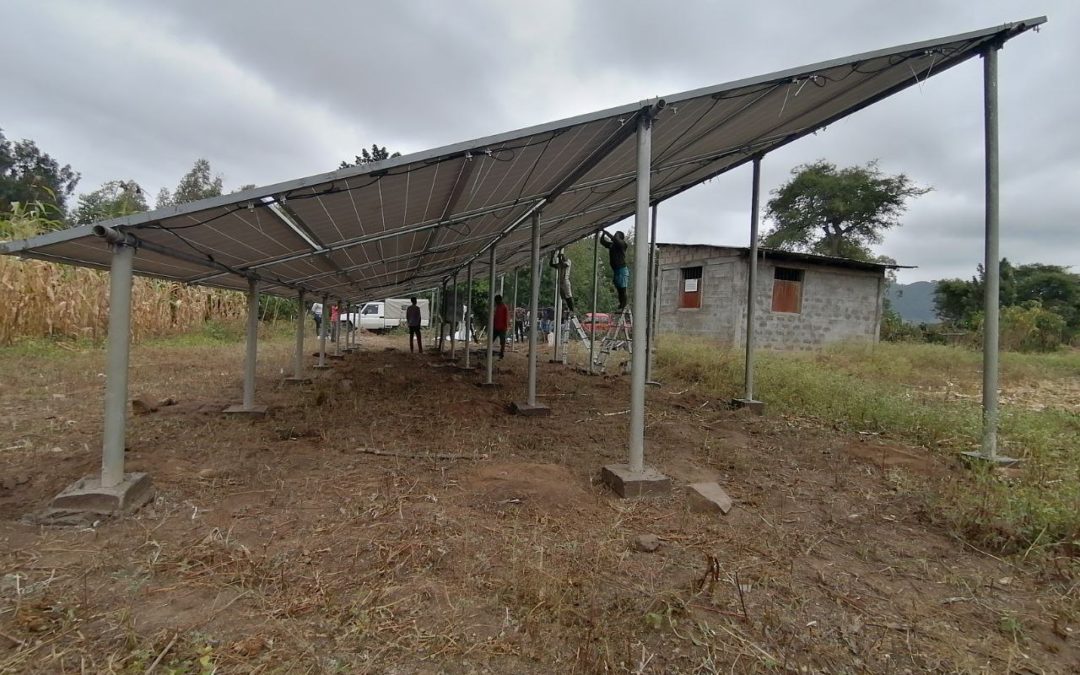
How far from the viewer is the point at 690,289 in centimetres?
1698

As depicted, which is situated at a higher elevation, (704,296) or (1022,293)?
(1022,293)

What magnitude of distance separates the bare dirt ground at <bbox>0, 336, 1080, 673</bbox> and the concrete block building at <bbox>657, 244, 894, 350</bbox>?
10790mm

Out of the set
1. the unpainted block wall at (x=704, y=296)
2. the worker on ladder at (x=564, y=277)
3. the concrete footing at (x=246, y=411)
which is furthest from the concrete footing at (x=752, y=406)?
the unpainted block wall at (x=704, y=296)

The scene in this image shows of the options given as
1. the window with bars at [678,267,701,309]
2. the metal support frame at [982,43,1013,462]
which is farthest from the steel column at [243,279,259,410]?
the window with bars at [678,267,701,309]

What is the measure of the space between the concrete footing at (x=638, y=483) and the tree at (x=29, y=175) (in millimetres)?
48229

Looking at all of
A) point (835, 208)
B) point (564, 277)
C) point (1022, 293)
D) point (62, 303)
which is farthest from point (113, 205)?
point (1022, 293)

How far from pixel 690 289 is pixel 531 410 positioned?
11603 mm

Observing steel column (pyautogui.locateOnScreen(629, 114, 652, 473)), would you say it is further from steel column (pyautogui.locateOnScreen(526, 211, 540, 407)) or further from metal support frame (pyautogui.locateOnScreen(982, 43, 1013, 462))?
metal support frame (pyautogui.locateOnScreen(982, 43, 1013, 462))

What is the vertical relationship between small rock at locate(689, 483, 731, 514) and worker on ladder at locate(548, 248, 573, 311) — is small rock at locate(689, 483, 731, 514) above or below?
below

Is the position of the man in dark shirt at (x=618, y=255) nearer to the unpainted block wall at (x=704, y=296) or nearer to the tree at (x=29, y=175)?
the unpainted block wall at (x=704, y=296)

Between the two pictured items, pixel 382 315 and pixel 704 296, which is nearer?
pixel 704 296

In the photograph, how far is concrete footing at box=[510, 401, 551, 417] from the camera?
22.2 feet

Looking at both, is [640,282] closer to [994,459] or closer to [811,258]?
[994,459]

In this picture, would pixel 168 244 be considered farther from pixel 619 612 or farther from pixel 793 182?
pixel 793 182
